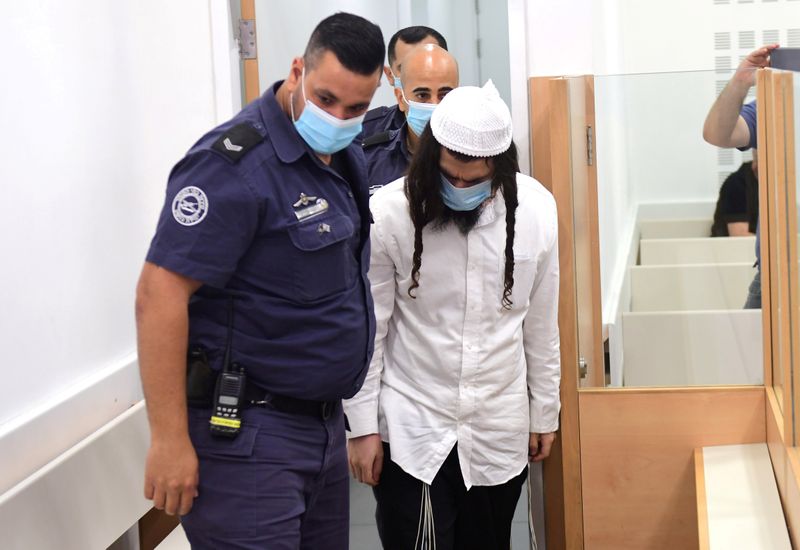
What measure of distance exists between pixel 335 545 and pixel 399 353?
513 mm

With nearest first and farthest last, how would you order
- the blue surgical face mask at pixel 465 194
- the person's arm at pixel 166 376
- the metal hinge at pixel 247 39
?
1. the person's arm at pixel 166 376
2. the blue surgical face mask at pixel 465 194
3. the metal hinge at pixel 247 39

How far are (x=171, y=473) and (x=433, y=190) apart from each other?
880mm

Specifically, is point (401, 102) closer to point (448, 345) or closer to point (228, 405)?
point (448, 345)

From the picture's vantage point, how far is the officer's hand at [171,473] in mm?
1752

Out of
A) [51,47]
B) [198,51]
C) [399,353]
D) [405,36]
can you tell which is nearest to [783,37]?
[405,36]

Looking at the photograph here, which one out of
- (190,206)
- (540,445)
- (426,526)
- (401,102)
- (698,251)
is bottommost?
(426,526)

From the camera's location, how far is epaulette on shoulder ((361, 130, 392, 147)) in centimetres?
287

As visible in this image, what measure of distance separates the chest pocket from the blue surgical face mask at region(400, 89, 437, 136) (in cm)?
73

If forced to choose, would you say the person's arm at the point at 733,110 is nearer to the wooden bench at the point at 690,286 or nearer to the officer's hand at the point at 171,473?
the wooden bench at the point at 690,286

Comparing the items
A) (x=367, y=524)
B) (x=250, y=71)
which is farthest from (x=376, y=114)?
(x=367, y=524)

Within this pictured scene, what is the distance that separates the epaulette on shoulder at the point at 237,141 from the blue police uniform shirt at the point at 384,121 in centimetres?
112

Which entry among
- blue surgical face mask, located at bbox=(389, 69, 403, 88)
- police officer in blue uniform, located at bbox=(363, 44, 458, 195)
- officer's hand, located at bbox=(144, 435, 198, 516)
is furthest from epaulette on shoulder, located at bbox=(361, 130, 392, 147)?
officer's hand, located at bbox=(144, 435, 198, 516)

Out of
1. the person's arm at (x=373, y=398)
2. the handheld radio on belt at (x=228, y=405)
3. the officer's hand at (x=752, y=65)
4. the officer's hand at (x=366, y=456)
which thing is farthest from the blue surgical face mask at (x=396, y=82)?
the handheld radio on belt at (x=228, y=405)

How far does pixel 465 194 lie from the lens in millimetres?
2275
